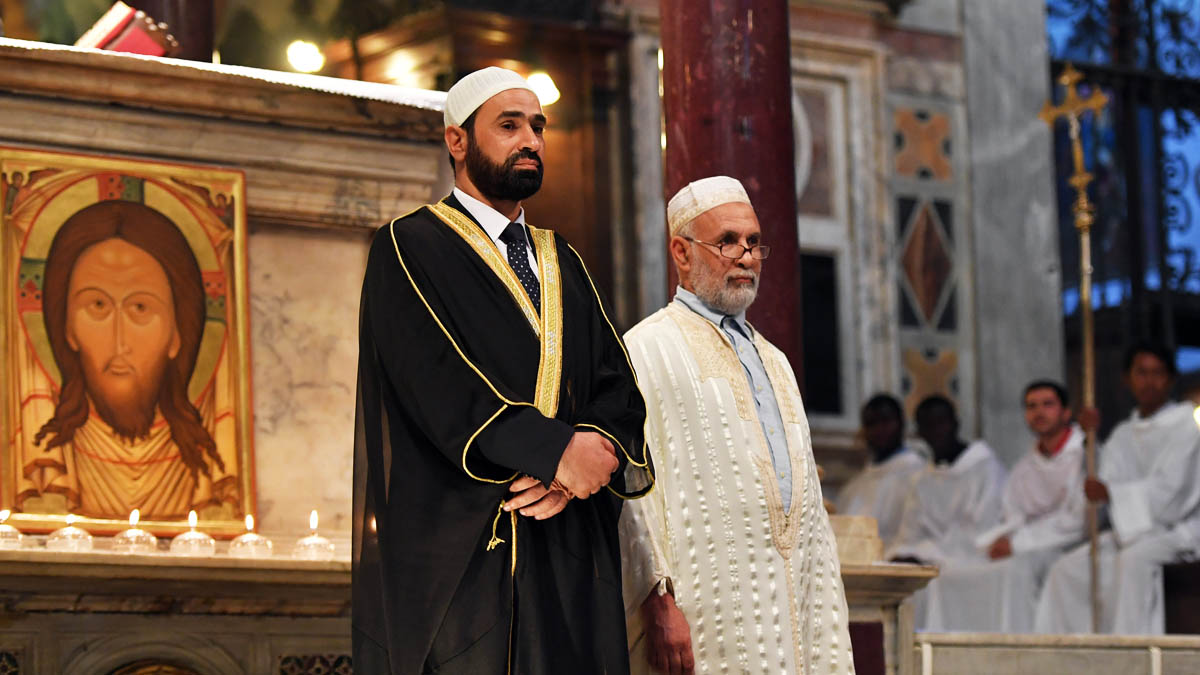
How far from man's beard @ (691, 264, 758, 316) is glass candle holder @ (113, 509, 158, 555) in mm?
1472

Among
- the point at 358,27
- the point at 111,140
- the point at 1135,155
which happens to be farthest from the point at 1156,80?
the point at 111,140

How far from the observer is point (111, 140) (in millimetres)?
5230

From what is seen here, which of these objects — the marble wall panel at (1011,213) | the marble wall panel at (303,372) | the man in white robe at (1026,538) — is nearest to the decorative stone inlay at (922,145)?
the marble wall panel at (1011,213)

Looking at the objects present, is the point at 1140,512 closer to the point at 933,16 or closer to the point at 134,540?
the point at 933,16

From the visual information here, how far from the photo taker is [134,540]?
4816 mm

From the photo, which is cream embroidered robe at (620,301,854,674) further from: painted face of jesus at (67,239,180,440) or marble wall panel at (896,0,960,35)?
marble wall panel at (896,0,960,35)

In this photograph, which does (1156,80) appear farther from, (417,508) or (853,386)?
(417,508)

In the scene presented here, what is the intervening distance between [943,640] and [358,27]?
21.0 feet

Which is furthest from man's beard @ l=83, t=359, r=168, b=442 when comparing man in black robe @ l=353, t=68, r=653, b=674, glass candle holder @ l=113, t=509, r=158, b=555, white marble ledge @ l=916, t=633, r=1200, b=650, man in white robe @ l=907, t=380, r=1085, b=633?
man in white robe @ l=907, t=380, r=1085, b=633

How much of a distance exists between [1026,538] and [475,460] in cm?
692

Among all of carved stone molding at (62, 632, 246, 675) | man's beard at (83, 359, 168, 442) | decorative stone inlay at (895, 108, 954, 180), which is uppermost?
decorative stone inlay at (895, 108, 954, 180)

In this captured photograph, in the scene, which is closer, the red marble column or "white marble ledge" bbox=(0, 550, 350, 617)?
"white marble ledge" bbox=(0, 550, 350, 617)

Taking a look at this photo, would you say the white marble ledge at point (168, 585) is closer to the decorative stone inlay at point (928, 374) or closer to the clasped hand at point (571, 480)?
the clasped hand at point (571, 480)

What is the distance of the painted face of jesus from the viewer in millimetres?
5070
